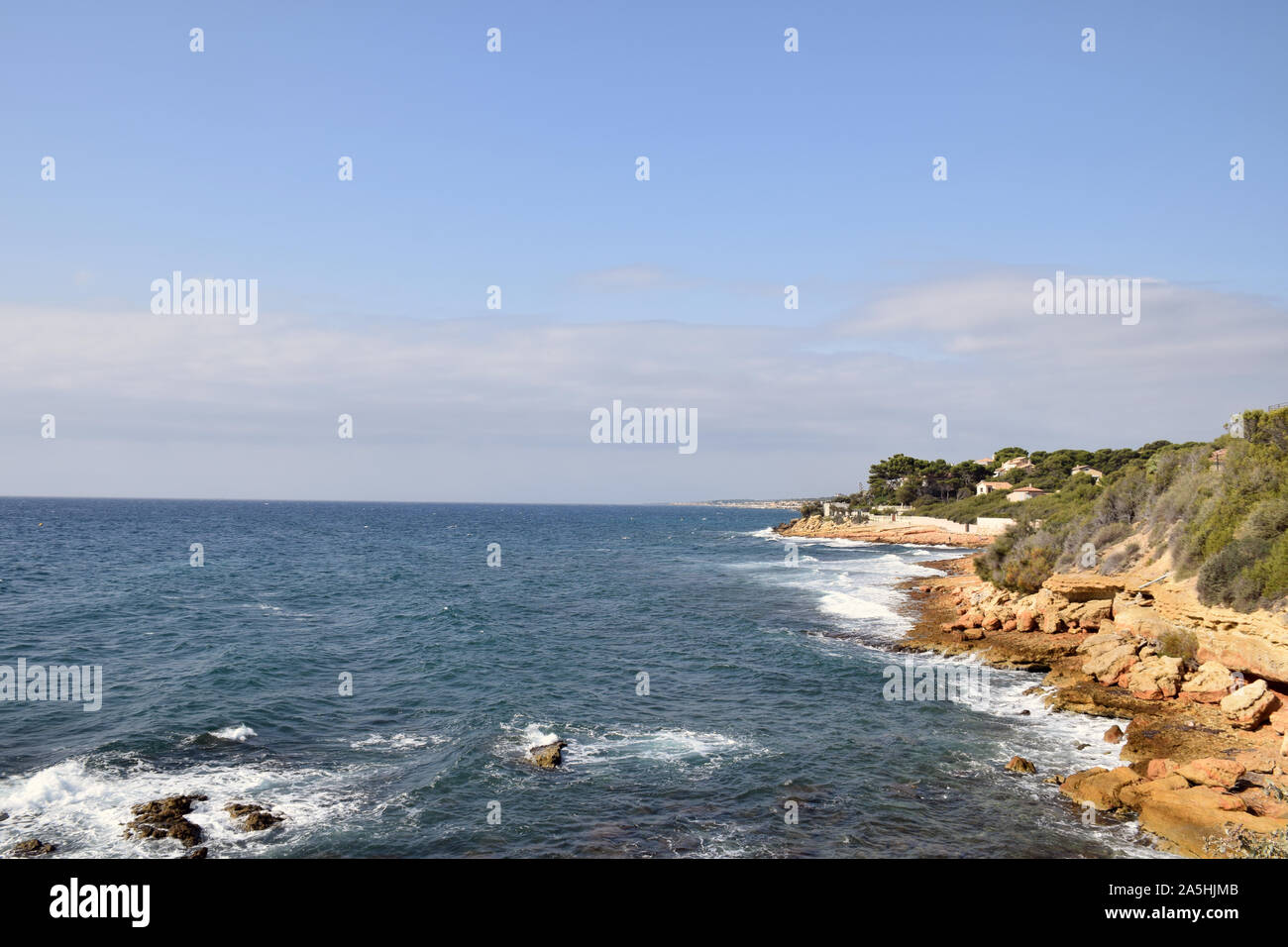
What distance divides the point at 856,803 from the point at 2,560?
7824 centimetres

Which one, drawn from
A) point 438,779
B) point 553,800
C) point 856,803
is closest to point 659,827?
point 553,800

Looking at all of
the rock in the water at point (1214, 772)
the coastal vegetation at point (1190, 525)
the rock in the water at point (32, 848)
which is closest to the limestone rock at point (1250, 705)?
the coastal vegetation at point (1190, 525)

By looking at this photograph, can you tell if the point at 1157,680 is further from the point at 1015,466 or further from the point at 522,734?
the point at 1015,466

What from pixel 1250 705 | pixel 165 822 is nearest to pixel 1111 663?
pixel 1250 705

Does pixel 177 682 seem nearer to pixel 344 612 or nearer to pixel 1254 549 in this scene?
pixel 344 612

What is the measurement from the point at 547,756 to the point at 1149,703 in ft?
61.2

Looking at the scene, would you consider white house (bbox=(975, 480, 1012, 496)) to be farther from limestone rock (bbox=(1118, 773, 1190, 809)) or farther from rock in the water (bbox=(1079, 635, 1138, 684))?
limestone rock (bbox=(1118, 773, 1190, 809))

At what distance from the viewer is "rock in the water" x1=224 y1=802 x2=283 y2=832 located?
53.3 feet

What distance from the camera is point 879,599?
157 ft

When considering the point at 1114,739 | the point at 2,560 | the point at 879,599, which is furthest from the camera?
the point at 2,560

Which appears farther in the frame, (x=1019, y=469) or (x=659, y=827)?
(x=1019, y=469)

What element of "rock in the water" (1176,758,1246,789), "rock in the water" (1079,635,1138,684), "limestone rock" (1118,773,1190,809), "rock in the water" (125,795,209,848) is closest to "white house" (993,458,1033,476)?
"rock in the water" (1079,635,1138,684)

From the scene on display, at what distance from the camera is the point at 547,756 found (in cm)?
2050

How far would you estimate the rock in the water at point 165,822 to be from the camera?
619 inches
